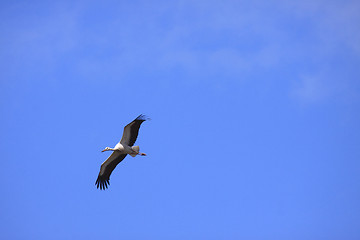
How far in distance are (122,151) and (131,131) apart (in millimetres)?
1399

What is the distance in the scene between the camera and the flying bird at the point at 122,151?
2256 centimetres

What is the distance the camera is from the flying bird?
74.0 feet

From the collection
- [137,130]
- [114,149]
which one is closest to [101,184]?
[114,149]

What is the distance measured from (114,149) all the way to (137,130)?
1.82 metres

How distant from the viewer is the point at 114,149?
Result: 2364cm

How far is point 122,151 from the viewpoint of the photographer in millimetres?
23594

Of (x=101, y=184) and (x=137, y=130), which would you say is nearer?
(x=137, y=130)

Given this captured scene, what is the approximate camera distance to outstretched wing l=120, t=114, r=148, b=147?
22344mm

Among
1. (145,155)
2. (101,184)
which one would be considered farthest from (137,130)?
(101,184)

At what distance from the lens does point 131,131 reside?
2277cm

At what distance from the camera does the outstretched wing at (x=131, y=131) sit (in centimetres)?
2234

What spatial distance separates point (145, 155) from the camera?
23.9 meters

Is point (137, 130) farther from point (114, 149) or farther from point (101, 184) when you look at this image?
point (101, 184)
